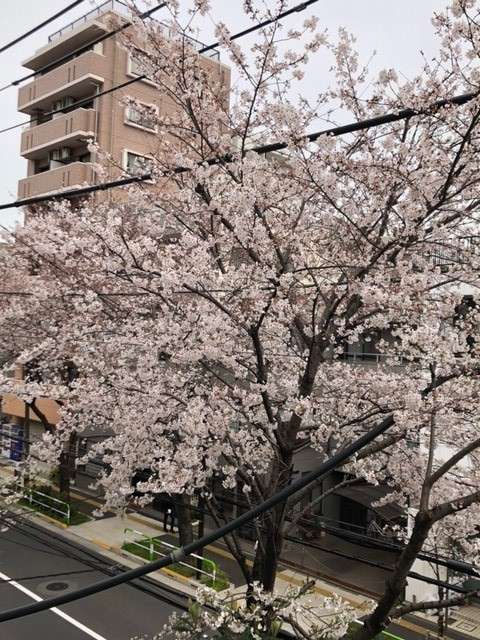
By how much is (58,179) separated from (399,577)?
2566 cm

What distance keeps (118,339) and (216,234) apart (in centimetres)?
218

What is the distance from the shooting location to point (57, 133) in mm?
26828

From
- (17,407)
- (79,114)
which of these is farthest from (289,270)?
(79,114)

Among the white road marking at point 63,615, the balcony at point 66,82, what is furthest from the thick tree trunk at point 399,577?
the balcony at point 66,82

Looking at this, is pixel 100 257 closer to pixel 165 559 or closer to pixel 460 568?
pixel 165 559

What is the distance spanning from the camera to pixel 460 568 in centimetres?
391

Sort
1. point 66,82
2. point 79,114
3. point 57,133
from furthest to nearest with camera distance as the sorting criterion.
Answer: point 57,133 < point 66,82 < point 79,114

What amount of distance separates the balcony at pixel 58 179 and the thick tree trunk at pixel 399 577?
22.6m

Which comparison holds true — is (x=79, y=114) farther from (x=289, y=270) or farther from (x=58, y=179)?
(x=289, y=270)

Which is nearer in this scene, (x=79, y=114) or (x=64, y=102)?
(x=79, y=114)

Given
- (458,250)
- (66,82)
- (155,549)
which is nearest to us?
(458,250)

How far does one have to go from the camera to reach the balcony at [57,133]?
25.8 metres

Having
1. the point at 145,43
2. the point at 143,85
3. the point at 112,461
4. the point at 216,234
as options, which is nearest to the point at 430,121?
the point at 216,234

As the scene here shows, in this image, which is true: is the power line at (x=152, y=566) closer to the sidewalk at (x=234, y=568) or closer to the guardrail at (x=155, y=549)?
the sidewalk at (x=234, y=568)
